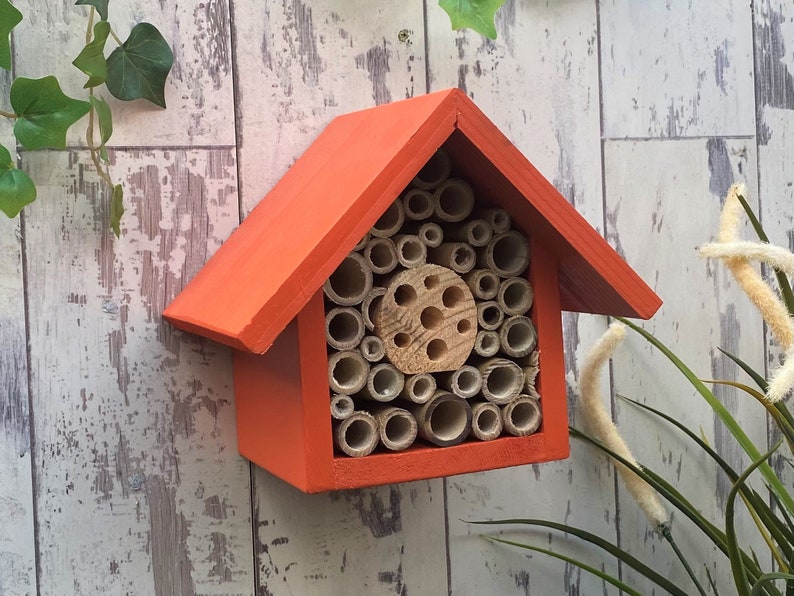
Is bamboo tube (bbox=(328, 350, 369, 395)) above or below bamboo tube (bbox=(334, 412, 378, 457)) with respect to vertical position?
above

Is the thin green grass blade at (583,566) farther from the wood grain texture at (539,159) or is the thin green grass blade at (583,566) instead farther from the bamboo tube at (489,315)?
the bamboo tube at (489,315)

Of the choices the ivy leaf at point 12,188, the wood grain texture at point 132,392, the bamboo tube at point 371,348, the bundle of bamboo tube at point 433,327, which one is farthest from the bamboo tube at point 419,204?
the ivy leaf at point 12,188

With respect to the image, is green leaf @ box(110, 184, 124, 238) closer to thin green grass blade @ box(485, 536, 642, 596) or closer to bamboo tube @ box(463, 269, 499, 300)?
bamboo tube @ box(463, 269, 499, 300)

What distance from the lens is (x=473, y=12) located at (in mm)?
846

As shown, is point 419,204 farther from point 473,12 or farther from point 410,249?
point 473,12

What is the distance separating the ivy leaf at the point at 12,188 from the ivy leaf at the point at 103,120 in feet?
0.21

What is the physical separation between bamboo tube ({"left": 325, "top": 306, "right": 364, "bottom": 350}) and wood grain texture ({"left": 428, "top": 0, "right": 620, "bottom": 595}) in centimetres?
29

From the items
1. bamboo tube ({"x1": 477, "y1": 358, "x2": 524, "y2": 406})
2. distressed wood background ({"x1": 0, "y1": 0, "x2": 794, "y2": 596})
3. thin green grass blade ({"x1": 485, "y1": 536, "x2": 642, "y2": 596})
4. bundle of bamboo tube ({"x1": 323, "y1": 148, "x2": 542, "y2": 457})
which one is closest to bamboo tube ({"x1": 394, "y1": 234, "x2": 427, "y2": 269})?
bundle of bamboo tube ({"x1": 323, "y1": 148, "x2": 542, "y2": 457})

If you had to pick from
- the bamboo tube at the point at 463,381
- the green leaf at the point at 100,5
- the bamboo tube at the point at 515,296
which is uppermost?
the green leaf at the point at 100,5

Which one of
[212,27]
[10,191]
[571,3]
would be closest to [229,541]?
[10,191]

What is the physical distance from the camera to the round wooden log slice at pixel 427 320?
72 cm

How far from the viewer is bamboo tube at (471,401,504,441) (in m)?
0.75

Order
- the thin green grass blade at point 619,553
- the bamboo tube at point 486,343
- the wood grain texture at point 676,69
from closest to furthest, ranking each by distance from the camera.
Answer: the bamboo tube at point 486,343, the thin green grass blade at point 619,553, the wood grain texture at point 676,69

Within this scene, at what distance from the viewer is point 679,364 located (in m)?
0.92
